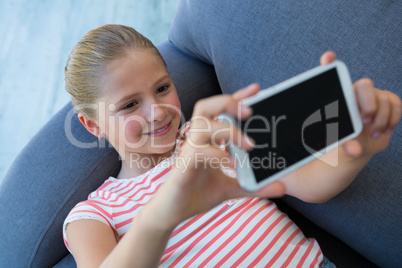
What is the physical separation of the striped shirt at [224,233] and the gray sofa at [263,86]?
11 cm

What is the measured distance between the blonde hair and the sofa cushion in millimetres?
227

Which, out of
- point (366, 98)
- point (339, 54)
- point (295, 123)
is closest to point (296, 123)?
point (295, 123)

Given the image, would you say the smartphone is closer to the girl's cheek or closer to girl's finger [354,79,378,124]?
girl's finger [354,79,378,124]

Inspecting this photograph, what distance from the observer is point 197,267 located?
2.64 ft

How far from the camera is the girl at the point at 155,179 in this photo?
2.30 feet

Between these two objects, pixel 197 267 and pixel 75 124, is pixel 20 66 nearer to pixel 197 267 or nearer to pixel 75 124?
pixel 75 124

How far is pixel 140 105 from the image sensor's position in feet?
2.85

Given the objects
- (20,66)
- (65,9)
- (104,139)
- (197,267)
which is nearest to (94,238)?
(197,267)

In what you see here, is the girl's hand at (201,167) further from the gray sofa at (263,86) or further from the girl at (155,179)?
the gray sofa at (263,86)

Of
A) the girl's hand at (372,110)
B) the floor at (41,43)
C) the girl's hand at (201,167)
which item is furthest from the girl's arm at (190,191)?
the floor at (41,43)

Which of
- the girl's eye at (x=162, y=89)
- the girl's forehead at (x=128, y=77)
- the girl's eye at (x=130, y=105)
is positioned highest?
the girl's forehead at (x=128, y=77)

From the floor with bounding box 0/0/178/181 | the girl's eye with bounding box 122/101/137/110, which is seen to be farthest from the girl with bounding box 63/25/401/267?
the floor with bounding box 0/0/178/181

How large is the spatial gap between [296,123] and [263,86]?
0.38 m

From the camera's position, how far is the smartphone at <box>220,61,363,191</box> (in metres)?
0.52
